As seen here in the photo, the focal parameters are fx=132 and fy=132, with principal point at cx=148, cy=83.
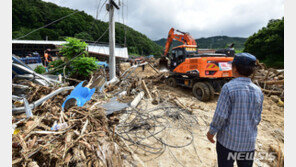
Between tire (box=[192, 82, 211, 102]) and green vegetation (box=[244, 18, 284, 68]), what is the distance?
83.5 feet

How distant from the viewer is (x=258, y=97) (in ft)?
5.01

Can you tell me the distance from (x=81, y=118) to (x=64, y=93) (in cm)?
214

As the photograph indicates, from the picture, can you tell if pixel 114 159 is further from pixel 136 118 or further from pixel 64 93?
pixel 64 93

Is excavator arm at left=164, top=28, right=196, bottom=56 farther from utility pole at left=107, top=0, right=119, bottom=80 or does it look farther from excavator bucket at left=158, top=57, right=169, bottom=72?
utility pole at left=107, top=0, right=119, bottom=80

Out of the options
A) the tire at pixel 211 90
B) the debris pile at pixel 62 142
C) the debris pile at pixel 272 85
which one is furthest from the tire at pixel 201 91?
the debris pile at pixel 62 142

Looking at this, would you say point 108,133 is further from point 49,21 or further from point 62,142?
point 49,21

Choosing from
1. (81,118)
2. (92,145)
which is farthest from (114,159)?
(81,118)

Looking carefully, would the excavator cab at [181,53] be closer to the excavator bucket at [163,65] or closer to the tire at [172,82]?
the tire at [172,82]

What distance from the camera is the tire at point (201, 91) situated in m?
6.29

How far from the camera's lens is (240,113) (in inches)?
59.7

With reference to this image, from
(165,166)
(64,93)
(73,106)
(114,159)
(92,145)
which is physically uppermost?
(64,93)

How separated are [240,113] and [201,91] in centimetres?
536

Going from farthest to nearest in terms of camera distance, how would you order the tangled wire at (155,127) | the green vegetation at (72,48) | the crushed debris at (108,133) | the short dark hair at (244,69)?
the green vegetation at (72,48) → the tangled wire at (155,127) → the crushed debris at (108,133) → the short dark hair at (244,69)

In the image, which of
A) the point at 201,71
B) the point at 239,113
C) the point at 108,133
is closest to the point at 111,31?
the point at 201,71
